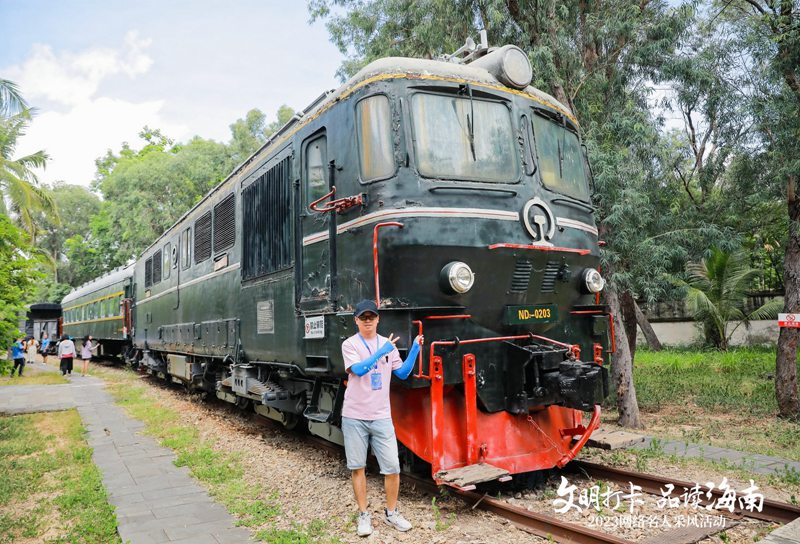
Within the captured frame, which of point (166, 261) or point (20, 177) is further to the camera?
point (20, 177)

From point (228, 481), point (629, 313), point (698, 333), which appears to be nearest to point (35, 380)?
point (228, 481)

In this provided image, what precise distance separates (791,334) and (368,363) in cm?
769

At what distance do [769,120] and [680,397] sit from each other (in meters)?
5.28

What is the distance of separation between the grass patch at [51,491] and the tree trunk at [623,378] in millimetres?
6968

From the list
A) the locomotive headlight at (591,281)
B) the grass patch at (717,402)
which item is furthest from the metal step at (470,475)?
the grass patch at (717,402)

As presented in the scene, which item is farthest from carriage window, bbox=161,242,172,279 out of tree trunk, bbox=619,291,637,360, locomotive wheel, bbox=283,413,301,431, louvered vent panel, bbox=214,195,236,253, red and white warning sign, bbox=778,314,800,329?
red and white warning sign, bbox=778,314,800,329

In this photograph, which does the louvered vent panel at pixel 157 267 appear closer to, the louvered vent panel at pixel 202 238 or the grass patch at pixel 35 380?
the louvered vent panel at pixel 202 238

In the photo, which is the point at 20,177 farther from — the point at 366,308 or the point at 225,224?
the point at 366,308

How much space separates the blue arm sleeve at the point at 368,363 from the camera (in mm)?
4703

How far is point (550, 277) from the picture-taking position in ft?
19.4

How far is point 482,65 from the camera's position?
6.18m

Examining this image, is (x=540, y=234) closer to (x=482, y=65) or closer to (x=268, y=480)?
(x=482, y=65)

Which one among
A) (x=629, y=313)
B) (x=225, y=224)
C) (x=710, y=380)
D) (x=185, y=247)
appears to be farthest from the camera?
(x=710, y=380)

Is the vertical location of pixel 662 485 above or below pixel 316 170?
below
